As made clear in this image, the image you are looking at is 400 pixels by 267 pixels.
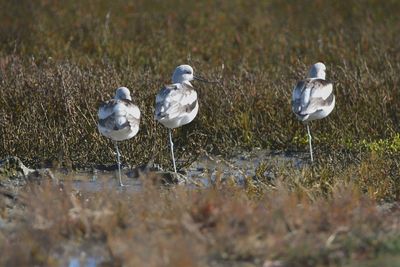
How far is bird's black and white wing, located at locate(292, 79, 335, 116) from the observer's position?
9.32 m

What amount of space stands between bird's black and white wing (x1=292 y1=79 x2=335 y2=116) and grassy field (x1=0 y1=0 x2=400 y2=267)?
1.77 feet

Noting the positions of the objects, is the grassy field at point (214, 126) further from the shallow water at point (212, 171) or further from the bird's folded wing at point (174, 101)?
the bird's folded wing at point (174, 101)

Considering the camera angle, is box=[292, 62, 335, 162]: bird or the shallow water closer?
the shallow water

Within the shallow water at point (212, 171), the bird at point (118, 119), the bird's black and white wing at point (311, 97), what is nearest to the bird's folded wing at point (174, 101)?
A: the bird at point (118, 119)

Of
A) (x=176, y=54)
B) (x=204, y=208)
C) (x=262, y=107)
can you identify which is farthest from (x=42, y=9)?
(x=204, y=208)

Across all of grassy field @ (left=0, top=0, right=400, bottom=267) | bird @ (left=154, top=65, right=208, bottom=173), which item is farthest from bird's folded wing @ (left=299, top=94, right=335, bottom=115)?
bird @ (left=154, top=65, right=208, bottom=173)

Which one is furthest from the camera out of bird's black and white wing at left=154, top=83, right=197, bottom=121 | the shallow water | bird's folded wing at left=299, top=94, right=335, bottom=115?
bird's folded wing at left=299, top=94, right=335, bottom=115

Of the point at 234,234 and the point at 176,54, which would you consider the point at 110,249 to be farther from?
the point at 176,54

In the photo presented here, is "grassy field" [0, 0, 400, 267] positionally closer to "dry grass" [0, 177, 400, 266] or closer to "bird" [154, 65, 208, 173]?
"dry grass" [0, 177, 400, 266]

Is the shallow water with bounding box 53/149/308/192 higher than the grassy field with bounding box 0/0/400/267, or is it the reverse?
the grassy field with bounding box 0/0/400/267

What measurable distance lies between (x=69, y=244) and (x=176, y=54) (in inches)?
298

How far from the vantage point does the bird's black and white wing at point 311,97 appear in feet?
30.6

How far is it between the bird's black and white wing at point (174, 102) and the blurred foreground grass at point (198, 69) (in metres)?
0.58

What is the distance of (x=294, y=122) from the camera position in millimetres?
10633
